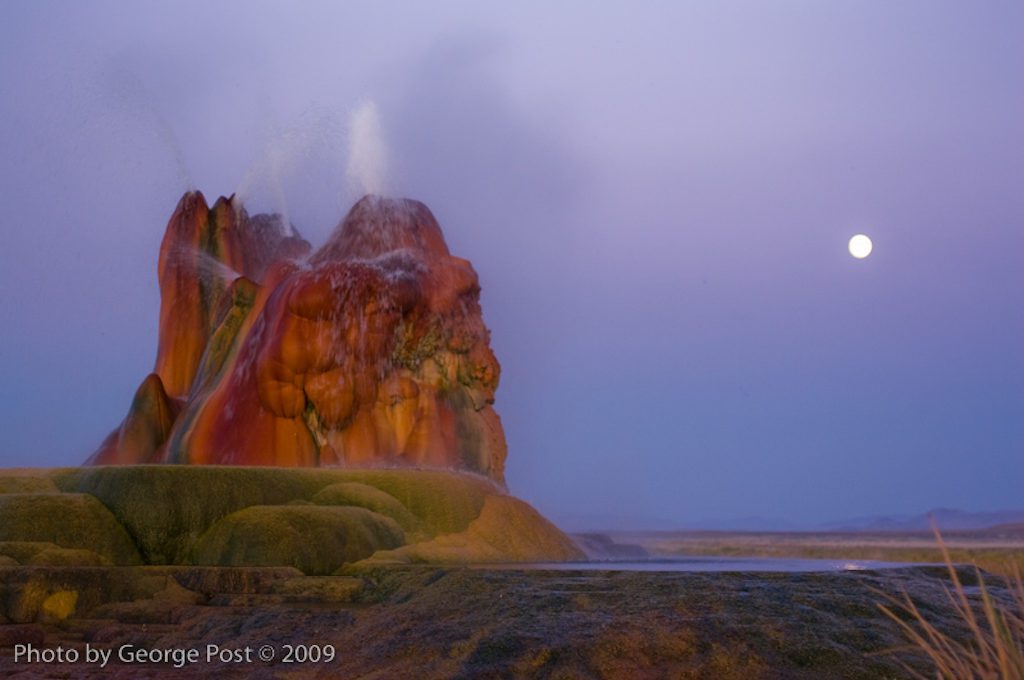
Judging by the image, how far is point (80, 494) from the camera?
17.2m

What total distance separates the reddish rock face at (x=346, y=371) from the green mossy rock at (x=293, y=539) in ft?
31.8

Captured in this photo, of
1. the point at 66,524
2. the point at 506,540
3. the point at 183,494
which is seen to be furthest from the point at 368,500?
the point at 66,524

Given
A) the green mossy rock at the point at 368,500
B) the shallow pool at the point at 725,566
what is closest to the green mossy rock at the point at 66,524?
the green mossy rock at the point at 368,500

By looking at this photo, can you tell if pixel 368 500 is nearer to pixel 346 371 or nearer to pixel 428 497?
pixel 428 497

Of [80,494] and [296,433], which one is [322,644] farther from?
[296,433]

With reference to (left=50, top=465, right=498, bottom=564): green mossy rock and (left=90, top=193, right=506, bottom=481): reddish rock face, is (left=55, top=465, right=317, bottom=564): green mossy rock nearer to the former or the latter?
(left=50, top=465, right=498, bottom=564): green mossy rock

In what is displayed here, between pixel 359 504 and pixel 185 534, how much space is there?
125 inches

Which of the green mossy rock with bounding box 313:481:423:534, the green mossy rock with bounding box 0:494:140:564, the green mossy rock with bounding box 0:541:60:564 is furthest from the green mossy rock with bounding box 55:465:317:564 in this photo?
the green mossy rock with bounding box 0:541:60:564

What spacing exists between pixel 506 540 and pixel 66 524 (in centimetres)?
810

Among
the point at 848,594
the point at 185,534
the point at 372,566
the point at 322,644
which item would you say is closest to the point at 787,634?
the point at 848,594

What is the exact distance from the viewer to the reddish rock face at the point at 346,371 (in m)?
26.6

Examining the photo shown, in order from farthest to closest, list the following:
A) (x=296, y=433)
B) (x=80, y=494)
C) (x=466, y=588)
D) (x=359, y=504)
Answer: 1. (x=296, y=433)
2. (x=359, y=504)
3. (x=80, y=494)
4. (x=466, y=588)

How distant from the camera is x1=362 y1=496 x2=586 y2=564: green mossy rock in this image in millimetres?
18987

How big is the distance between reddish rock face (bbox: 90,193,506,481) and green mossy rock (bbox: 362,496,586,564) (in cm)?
625
